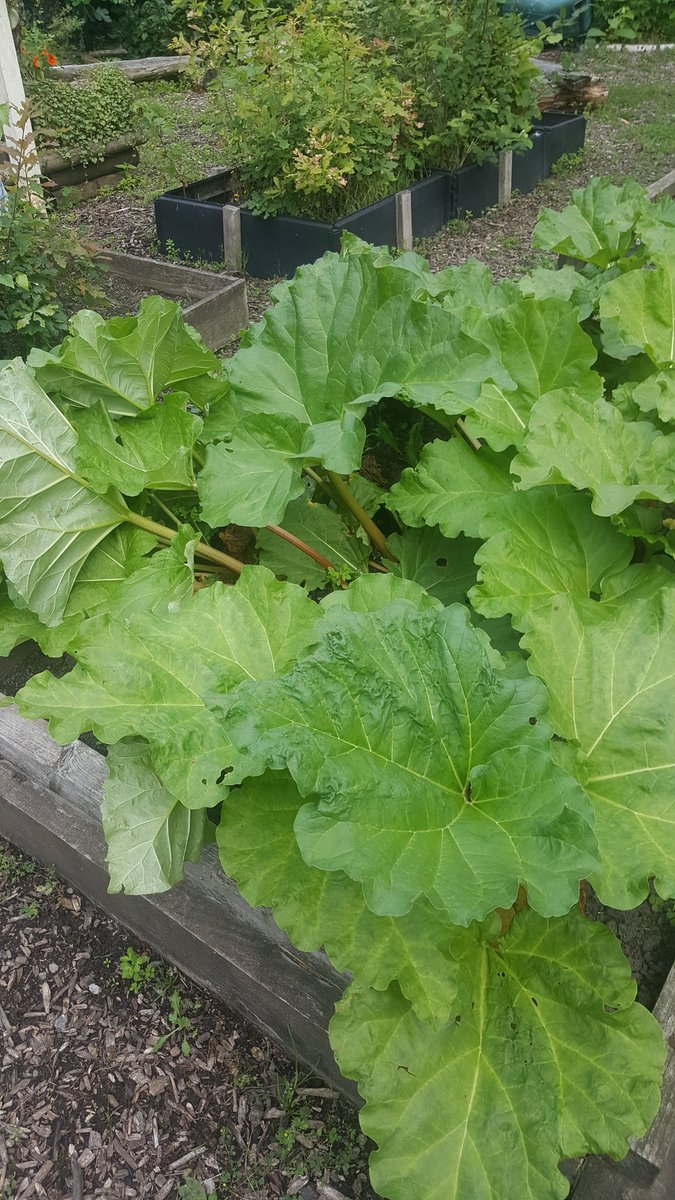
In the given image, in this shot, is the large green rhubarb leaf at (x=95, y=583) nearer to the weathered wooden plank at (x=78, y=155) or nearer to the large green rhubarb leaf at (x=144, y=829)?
the large green rhubarb leaf at (x=144, y=829)

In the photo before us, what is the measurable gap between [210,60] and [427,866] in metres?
5.96

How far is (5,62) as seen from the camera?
4.51 m

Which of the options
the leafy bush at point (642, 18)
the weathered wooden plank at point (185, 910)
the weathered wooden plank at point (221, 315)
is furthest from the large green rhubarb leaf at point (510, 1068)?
the leafy bush at point (642, 18)

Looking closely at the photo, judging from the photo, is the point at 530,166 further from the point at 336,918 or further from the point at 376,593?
the point at 336,918

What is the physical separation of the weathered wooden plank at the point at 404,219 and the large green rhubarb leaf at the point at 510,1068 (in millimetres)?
5042

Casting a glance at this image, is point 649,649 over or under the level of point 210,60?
under

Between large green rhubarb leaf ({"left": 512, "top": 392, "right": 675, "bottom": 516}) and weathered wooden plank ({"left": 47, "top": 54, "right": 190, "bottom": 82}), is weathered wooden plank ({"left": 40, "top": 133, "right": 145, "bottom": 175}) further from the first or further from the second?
large green rhubarb leaf ({"left": 512, "top": 392, "right": 675, "bottom": 516})

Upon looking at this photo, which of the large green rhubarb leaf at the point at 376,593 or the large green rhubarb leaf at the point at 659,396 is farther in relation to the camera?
the large green rhubarb leaf at the point at 659,396

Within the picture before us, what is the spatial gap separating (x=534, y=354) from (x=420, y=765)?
3.49 ft

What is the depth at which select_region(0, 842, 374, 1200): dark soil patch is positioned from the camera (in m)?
1.63

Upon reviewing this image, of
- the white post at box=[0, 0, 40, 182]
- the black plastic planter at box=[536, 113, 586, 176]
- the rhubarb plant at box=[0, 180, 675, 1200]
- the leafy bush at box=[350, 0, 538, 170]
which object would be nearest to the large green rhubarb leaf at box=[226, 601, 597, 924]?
the rhubarb plant at box=[0, 180, 675, 1200]

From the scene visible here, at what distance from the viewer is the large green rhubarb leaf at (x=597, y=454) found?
151 cm

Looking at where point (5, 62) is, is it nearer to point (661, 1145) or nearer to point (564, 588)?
point (564, 588)

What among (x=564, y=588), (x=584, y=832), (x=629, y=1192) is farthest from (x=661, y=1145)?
(x=564, y=588)
